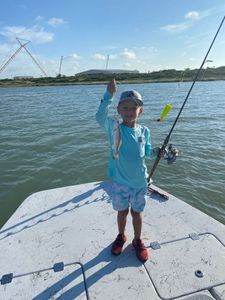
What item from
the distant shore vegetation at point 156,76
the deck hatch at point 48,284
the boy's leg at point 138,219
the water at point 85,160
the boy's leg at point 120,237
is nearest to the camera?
the deck hatch at point 48,284

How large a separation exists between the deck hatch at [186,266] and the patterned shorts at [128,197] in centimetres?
58

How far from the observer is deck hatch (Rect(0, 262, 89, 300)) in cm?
264

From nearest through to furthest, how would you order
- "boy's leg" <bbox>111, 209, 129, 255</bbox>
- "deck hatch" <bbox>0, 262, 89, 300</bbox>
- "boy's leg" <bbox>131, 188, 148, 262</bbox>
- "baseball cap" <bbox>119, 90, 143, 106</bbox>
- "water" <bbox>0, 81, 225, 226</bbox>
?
"deck hatch" <bbox>0, 262, 89, 300</bbox>
"baseball cap" <bbox>119, 90, 143, 106</bbox>
"boy's leg" <bbox>131, 188, 148, 262</bbox>
"boy's leg" <bbox>111, 209, 129, 255</bbox>
"water" <bbox>0, 81, 225, 226</bbox>

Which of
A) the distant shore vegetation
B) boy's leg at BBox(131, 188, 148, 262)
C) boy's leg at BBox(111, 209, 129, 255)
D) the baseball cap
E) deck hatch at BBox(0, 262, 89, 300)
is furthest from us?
the distant shore vegetation

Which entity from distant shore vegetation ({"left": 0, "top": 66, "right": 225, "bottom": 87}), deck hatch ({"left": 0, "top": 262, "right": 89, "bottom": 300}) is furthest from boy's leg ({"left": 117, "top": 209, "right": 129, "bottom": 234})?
distant shore vegetation ({"left": 0, "top": 66, "right": 225, "bottom": 87})

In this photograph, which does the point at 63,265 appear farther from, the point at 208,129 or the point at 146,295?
the point at 208,129

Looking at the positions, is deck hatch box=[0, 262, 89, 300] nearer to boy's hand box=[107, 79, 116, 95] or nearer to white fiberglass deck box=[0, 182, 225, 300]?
white fiberglass deck box=[0, 182, 225, 300]

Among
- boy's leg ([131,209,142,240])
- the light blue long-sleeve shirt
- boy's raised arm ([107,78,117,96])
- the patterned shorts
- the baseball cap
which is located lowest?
boy's leg ([131,209,142,240])

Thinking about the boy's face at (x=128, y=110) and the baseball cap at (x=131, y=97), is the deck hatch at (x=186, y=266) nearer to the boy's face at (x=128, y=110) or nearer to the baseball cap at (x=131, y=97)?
the boy's face at (x=128, y=110)

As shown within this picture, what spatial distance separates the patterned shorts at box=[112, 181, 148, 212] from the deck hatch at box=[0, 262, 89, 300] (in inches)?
31.3

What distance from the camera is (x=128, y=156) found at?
118 inches

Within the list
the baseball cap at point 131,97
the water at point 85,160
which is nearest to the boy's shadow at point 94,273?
the baseball cap at point 131,97

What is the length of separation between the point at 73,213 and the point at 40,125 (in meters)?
11.4

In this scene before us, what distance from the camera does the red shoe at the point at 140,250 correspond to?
302 cm
